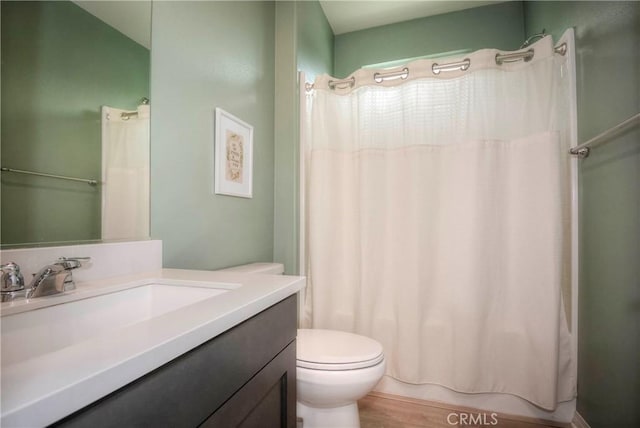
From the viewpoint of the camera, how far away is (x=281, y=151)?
1.82 m

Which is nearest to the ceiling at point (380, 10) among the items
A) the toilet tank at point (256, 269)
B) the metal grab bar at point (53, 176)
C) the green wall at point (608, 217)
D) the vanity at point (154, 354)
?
the green wall at point (608, 217)

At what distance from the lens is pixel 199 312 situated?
1.68 ft

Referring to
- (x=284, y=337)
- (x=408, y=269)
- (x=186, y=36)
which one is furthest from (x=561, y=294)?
(x=186, y=36)

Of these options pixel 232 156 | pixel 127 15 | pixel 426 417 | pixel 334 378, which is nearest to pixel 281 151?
pixel 232 156

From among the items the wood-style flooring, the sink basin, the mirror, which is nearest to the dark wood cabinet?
the sink basin

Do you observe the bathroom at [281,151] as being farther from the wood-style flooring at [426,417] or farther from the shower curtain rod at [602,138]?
the wood-style flooring at [426,417]

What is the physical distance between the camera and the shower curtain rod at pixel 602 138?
3.16 ft

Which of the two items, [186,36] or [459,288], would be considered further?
[459,288]

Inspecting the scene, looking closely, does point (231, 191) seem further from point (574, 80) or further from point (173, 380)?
point (574, 80)

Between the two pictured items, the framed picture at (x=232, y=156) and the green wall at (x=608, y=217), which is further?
the framed picture at (x=232, y=156)

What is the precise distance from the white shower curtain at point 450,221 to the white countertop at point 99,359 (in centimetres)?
120

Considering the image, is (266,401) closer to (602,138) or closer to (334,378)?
(334,378)

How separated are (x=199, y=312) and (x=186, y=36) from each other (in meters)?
1.11

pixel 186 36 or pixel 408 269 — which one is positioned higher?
pixel 186 36
